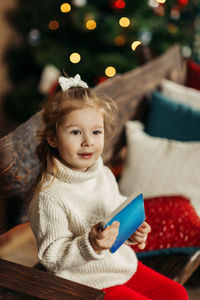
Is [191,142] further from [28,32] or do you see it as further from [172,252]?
[28,32]

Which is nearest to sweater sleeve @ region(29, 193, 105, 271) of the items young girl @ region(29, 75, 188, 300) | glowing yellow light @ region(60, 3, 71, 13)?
young girl @ region(29, 75, 188, 300)

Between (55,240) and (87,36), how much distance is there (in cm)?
277

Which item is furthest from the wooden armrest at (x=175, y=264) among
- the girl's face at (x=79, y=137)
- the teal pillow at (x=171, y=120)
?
the teal pillow at (x=171, y=120)

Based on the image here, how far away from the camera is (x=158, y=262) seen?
1.45m

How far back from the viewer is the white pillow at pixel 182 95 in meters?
2.09

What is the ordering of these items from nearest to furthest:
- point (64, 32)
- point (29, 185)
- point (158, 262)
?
1. point (29, 185)
2. point (158, 262)
3. point (64, 32)

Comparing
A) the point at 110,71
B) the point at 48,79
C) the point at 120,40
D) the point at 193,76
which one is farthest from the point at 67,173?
the point at 120,40

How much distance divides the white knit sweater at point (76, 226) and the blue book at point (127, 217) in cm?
7

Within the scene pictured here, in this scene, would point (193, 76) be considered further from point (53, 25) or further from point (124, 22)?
point (53, 25)

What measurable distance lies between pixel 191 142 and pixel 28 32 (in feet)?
7.77

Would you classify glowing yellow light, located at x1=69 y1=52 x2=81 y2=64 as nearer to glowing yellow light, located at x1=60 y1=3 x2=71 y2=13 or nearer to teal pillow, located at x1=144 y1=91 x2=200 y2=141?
glowing yellow light, located at x1=60 y1=3 x2=71 y2=13

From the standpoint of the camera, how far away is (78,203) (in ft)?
3.64

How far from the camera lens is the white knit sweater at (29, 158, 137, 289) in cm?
100

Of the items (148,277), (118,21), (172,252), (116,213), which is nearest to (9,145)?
(116,213)
